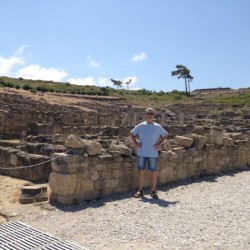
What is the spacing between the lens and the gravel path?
5.41 m

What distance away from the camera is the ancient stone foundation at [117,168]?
24.4 feet

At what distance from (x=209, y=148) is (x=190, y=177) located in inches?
50.9

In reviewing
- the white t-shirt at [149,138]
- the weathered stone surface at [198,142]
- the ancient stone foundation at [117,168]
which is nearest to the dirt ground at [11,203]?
the ancient stone foundation at [117,168]

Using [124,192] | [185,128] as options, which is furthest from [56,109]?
[124,192]

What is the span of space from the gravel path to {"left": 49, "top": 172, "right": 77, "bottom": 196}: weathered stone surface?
0.30 m

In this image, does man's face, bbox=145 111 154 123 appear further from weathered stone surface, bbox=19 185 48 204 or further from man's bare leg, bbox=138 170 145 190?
weathered stone surface, bbox=19 185 48 204

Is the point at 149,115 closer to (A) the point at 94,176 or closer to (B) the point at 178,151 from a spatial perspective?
(A) the point at 94,176

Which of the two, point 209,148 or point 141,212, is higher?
point 209,148

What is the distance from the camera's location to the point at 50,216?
6.64 m

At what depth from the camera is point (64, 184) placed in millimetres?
7328

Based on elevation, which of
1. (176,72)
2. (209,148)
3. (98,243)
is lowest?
(98,243)

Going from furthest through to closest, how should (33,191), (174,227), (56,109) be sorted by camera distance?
(56,109) < (33,191) < (174,227)

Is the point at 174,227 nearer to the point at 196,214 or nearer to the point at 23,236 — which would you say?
the point at 196,214

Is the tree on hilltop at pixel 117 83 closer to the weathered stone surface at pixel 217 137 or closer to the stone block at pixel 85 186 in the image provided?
the weathered stone surface at pixel 217 137
